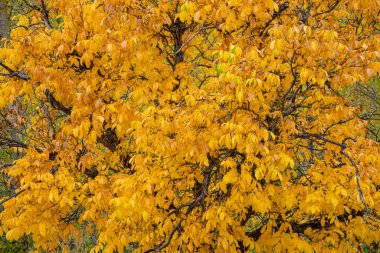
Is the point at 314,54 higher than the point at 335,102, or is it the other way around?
the point at 314,54

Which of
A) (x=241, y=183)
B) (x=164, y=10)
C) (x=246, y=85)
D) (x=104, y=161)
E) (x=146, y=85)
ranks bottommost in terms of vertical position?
(x=104, y=161)

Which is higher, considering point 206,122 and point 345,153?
point 206,122

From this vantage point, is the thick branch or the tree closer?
the thick branch

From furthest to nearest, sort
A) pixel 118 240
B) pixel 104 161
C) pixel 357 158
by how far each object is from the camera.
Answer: pixel 104 161 < pixel 118 240 < pixel 357 158

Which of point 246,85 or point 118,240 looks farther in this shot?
point 118,240

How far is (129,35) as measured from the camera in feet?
19.8

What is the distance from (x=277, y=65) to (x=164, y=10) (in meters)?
1.94

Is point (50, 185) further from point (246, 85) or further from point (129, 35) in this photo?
point (246, 85)

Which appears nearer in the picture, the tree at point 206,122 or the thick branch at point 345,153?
the thick branch at point 345,153

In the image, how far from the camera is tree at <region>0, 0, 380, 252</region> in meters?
5.36

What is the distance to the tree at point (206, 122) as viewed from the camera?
536 cm

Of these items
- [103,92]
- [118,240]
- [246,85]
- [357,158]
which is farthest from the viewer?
[103,92]

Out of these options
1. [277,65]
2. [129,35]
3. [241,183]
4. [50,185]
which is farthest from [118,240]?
[277,65]

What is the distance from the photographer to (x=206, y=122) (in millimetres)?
5555
